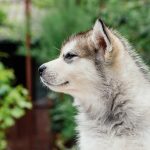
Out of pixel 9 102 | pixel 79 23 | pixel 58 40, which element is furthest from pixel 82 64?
Answer: pixel 58 40

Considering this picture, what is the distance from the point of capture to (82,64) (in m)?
5.47

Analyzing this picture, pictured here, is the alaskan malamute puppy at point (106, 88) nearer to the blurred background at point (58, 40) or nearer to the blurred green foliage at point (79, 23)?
the blurred background at point (58, 40)

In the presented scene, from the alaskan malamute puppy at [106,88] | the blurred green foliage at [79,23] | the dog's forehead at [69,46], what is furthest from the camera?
the blurred green foliage at [79,23]

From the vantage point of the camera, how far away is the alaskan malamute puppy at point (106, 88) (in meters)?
5.25

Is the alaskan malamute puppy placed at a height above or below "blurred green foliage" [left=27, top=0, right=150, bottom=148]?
below

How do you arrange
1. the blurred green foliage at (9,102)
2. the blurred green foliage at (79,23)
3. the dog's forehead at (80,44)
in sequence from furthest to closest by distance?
the blurred green foliage at (79,23) < the blurred green foliage at (9,102) < the dog's forehead at (80,44)

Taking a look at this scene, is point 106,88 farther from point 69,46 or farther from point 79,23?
point 79,23

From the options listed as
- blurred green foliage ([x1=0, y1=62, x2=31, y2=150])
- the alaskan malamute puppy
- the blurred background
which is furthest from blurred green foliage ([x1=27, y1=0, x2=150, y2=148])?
the alaskan malamute puppy

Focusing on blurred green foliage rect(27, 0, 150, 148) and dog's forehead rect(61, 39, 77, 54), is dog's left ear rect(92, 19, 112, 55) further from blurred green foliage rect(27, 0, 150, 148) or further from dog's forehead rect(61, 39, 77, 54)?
blurred green foliage rect(27, 0, 150, 148)

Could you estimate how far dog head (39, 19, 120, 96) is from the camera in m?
5.37

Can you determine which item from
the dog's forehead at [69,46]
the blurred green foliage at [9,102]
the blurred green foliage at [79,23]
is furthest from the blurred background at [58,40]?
the dog's forehead at [69,46]

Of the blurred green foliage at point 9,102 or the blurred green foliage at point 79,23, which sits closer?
the blurred green foliage at point 9,102

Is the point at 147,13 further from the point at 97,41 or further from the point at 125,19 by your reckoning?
the point at 97,41

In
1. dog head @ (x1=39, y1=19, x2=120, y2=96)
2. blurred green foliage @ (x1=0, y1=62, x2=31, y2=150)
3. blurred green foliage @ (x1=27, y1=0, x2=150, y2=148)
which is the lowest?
blurred green foliage @ (x1=0, y1=62, x2=31, y2=150)
